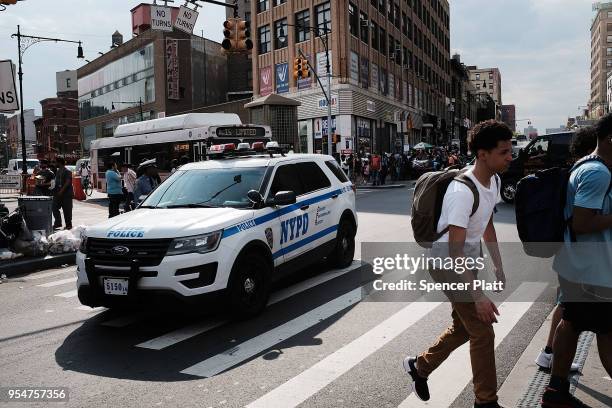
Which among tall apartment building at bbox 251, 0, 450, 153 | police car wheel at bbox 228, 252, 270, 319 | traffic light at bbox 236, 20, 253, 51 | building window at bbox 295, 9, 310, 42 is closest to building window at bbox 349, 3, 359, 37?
tall apartment building at bbox 251, 0, 450, 153

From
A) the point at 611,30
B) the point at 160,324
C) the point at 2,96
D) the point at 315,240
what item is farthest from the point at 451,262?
the point at 611,30

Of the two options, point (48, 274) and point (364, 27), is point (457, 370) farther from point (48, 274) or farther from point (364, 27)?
point (364, 27)

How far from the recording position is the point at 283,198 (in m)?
6.44

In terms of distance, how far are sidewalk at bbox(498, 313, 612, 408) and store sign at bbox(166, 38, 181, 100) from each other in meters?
49.8

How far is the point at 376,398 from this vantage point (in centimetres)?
399

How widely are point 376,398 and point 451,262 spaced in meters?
1.30

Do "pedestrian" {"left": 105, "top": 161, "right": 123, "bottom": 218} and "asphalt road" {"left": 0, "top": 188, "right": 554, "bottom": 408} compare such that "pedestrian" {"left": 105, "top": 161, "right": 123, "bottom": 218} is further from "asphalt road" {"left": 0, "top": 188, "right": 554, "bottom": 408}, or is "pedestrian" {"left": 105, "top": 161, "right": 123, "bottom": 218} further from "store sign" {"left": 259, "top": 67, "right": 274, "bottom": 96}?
"store sign" {"left": 259, "top": 67, "right": 274, "bottom": 96}

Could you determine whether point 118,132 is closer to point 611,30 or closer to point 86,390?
point 86,390

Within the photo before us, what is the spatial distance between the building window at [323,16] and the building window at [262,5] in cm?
544

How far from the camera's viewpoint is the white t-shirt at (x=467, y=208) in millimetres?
3182

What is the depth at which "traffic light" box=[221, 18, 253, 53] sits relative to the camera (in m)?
15.8

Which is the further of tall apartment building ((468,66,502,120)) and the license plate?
tall apartment building ((468,66,502,120))

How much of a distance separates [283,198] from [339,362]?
230 centimetres

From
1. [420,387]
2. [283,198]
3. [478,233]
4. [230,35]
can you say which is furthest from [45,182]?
[478,233]
